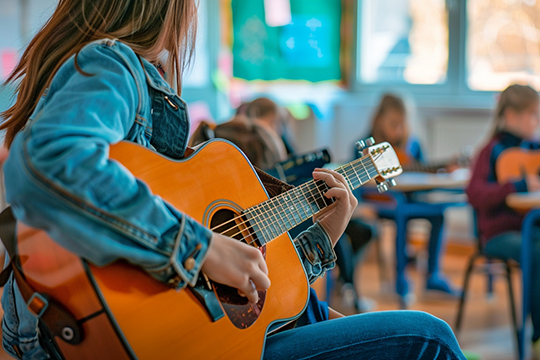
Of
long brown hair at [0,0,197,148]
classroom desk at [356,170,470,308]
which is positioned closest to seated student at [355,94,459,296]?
classroom desk at [356,170,470,308]

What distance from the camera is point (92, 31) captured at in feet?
3.06

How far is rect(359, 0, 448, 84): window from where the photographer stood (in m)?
4.86

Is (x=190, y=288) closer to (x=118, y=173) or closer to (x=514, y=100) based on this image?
(x=118, y=173)

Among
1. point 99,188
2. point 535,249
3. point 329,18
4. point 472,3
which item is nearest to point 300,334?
point 99,188

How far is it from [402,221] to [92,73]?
8.94 ft

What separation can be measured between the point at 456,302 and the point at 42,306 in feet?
9.75

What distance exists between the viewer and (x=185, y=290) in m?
0.87

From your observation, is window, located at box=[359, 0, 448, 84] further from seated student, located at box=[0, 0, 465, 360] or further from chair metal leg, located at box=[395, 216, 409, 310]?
seated student, located at box=[0, 0, 465, 360]

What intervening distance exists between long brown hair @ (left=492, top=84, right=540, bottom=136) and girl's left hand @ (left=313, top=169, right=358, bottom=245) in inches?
78.9

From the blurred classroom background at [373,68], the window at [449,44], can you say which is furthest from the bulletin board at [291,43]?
the window at [449,44]

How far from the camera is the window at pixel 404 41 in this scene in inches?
191

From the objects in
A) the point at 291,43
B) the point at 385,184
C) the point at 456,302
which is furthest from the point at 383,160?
the point at 291,43

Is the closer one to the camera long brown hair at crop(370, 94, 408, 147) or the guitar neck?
the guitar neck

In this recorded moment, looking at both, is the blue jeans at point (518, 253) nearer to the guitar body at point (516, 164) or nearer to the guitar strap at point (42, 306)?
the guitar body at point (516, 164)
